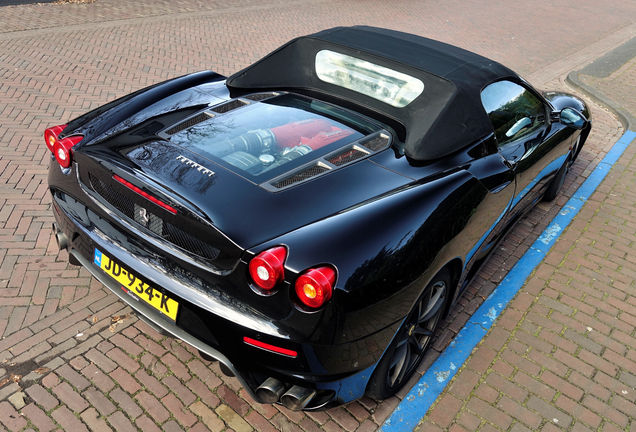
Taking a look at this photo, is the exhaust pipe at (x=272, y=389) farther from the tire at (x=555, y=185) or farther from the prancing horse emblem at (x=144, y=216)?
the tire at (x=555, y=185)

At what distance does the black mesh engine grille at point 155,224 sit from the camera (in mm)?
2129

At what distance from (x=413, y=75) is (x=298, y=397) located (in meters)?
1.99

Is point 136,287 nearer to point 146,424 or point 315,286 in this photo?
point 146,424

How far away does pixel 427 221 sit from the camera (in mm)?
2414

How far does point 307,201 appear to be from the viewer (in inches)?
88.4

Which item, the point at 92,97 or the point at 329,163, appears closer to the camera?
the point at 329,163

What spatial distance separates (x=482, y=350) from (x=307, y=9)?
37.5 ft

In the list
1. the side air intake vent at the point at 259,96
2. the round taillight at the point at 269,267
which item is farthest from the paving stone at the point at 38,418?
the side air intake vent at the point at 259,96

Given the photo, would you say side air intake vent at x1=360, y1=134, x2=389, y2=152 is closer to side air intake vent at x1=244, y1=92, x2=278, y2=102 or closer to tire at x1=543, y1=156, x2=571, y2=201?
side air intake vent at x1=244, y1=92, x2=278, y2=102

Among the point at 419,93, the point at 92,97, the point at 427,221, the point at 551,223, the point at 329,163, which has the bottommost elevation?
the point at 551,223

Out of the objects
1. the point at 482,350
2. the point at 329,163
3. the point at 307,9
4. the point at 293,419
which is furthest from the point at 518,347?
the point at 307,9

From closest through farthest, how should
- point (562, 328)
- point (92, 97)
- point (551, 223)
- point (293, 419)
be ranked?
point (293, 419), point (562, 328), point (551, 223), point (92, 97)

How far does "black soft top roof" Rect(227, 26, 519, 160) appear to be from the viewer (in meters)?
2.83

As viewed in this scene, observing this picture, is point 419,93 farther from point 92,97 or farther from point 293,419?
point 92,97
